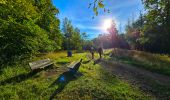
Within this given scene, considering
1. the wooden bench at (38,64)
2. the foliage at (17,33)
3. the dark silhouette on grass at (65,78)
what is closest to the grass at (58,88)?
the dark silhouette on grass at (65,78)

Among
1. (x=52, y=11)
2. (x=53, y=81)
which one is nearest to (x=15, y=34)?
(x=53, y=81)

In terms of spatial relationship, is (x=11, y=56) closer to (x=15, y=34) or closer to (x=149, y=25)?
(x=15, y=34)

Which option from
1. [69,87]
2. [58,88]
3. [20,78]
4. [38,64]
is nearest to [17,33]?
[38,64]

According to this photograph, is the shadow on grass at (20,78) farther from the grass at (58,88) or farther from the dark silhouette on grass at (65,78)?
the dark silhouette on grass at (65,78)

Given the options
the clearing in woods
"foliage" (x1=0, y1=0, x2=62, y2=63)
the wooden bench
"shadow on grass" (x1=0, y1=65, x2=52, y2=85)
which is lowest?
the clearing in woods

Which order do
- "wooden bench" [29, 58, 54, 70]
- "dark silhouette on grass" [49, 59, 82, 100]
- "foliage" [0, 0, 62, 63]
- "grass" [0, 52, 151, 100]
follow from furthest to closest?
"foliage" [0, 0, 62, 63]
"wooden bench" [29, 58, 54, 70]
"dark silhouette on grass" [49, 59, 82, 100]
"grass" [0, 52, 151, 100]

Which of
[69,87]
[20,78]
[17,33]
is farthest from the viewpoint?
[17,33]

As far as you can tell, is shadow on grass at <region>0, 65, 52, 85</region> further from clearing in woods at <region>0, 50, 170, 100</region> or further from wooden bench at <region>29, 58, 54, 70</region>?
wooden bench at <region>29, 58, 54, 70</region>

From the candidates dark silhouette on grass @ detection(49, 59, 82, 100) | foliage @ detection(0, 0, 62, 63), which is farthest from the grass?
foliage @ detection(0, 0, 62, 63)

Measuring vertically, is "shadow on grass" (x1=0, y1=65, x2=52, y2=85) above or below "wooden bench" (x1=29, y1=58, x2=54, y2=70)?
below

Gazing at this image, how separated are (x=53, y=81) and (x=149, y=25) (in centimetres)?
2736

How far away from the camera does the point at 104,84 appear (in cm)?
1180

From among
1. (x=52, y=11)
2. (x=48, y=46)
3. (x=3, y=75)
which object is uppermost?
(x=52, y=11)

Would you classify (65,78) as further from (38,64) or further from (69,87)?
(38,64)
